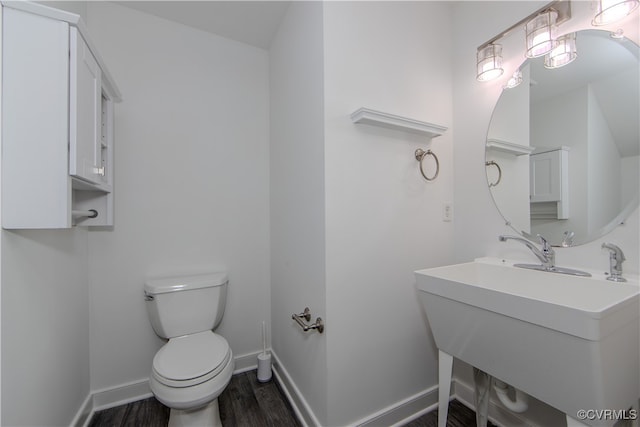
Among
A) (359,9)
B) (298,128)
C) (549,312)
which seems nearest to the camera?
(549,312)

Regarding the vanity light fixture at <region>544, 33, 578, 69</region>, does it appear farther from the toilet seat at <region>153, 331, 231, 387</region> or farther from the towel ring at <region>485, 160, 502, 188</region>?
the toilet seat at <region>153, 331, 231, 387</region>

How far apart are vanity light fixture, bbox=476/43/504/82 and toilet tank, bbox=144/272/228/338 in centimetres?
205

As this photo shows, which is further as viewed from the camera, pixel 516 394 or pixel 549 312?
pixel 516 394

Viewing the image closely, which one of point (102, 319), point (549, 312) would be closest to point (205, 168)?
point (102, 319)

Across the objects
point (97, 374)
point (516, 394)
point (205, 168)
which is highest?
point (205, 168)

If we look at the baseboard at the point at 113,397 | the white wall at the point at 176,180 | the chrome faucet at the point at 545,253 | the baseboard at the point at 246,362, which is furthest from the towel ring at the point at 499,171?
the baseboard at the point at 113,397

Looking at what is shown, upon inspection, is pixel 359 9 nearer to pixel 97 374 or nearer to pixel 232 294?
pixel 232 294

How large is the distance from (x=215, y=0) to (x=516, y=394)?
2.74m

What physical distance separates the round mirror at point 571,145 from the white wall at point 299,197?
1039mm

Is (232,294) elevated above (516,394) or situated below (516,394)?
above

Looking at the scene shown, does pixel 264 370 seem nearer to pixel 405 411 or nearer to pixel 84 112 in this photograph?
pixel 405 411

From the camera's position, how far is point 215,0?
1.64 metres

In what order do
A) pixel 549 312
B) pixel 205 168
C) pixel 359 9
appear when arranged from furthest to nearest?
1. pixel 205 168
2. pixel 359 9
3. pixel 549 312

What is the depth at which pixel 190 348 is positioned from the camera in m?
1.49
